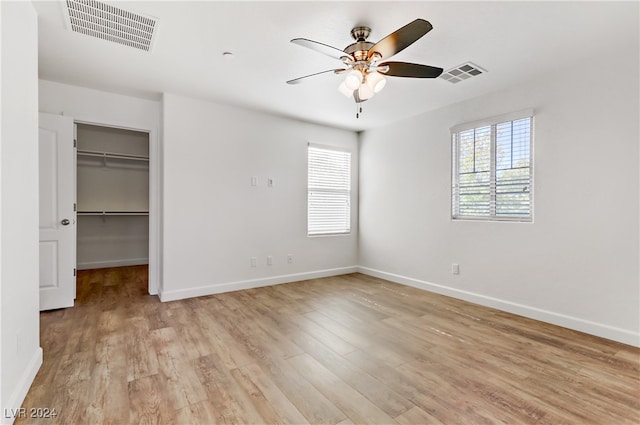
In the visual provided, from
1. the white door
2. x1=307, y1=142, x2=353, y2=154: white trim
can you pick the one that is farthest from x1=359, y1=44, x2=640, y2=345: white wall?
the white door

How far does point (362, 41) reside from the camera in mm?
2414

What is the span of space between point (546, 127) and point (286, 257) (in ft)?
12.3

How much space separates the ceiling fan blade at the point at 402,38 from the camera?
1.81 metres

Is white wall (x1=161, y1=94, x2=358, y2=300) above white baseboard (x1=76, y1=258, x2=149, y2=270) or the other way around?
above

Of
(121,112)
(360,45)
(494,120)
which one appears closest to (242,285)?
(121,112)

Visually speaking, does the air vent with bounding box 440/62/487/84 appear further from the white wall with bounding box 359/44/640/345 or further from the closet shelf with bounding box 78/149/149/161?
the closet shelf with bounding box 78/149/149/161

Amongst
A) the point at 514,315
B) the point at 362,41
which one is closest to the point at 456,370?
the point at 514,315

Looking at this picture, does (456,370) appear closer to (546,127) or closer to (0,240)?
(546,127)

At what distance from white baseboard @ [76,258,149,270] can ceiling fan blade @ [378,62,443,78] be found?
628cm

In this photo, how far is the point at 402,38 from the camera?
1981 millimetres

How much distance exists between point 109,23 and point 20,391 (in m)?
2.58

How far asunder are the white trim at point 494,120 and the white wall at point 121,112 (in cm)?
399

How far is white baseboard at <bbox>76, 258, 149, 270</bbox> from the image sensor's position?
5.88 meters

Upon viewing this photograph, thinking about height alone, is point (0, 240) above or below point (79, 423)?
above
